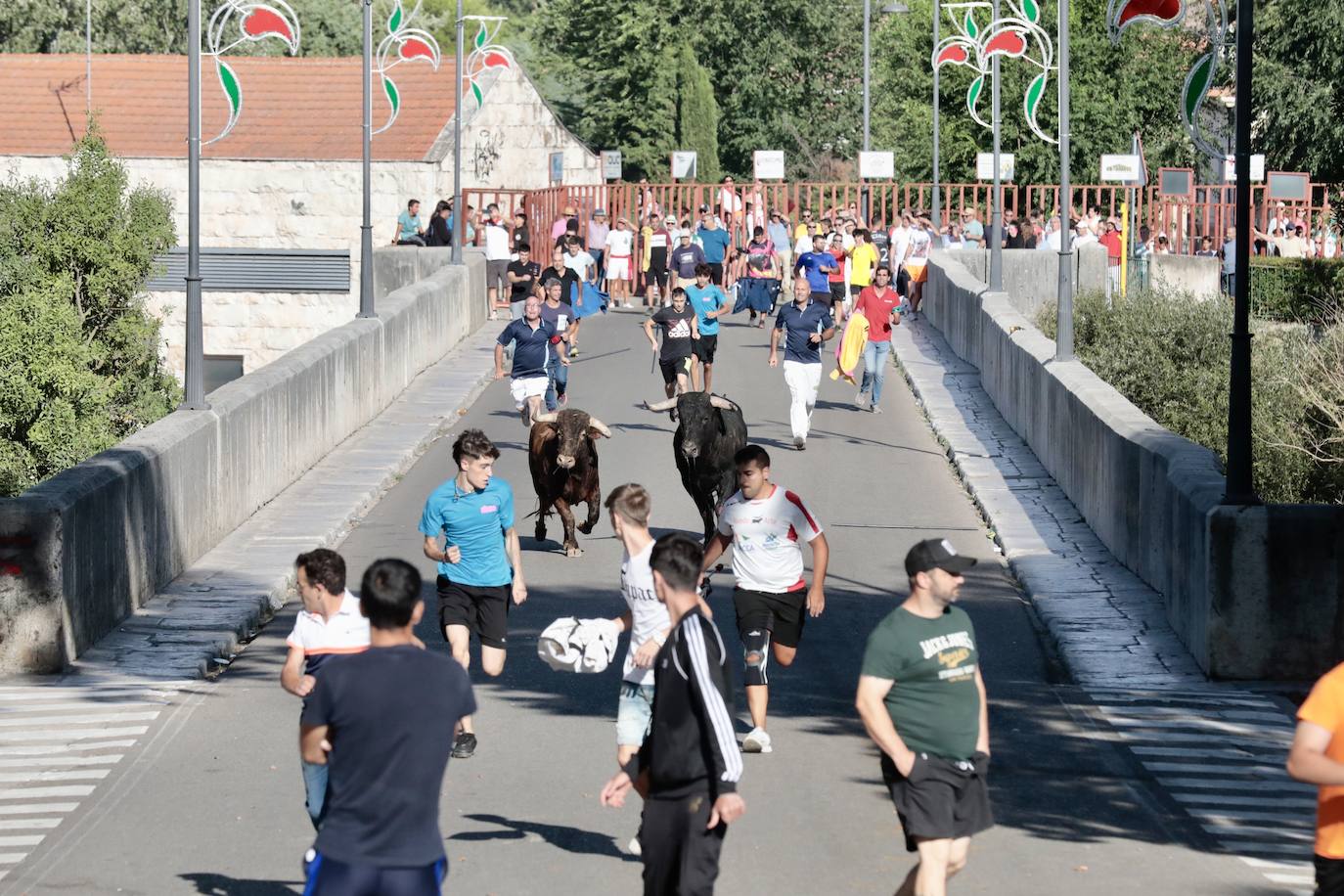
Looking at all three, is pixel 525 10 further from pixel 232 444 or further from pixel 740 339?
pixel 232 444

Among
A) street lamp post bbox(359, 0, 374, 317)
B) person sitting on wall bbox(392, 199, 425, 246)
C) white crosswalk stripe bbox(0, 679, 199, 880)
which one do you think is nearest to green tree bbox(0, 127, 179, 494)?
person sitting on wall bbox(392, 199, 425, 246)

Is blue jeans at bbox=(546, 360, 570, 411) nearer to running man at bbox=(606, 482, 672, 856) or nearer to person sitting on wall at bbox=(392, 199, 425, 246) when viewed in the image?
running man at bbox=(606, 482, 672, 856)

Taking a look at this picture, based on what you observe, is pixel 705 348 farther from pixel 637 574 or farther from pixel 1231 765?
pixel 637 574

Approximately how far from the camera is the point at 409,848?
6.15m

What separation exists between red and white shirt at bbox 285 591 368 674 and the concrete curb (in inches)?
187

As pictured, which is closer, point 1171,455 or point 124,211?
point 1171,455

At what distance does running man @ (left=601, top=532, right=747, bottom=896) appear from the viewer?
23.2 ft

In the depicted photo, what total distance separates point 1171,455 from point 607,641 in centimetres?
742

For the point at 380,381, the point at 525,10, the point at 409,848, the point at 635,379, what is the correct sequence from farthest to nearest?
1. the point at 525,10
2. the point at 635,379
3. the point at 380,381
4. the point at 409,848

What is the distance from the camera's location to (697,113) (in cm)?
7456

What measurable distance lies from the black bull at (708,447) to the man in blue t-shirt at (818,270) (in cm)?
1398

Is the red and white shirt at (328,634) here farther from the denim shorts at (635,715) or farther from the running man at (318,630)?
the denim shorts at (635,715)

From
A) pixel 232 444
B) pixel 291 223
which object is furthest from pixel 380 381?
pixel 291 223

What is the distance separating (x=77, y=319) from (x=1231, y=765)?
27460mm
